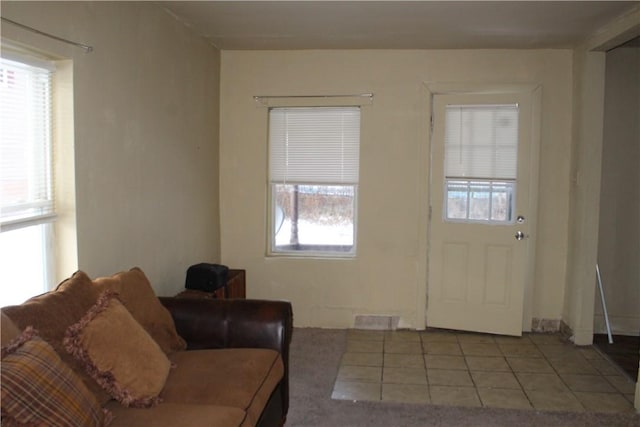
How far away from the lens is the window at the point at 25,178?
2436 millimetres

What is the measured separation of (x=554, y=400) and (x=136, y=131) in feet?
9.59

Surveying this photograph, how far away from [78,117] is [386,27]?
2245 millimetres

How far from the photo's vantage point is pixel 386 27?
13.4ft

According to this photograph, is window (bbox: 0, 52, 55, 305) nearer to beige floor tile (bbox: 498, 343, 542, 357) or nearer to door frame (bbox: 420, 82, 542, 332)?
door frame (bbox: 420, 82, 542, 332)

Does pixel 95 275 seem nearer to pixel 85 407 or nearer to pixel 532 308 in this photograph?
pixel 85 407

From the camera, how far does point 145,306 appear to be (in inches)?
107

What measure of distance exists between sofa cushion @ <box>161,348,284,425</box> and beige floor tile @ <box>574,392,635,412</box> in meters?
1.90

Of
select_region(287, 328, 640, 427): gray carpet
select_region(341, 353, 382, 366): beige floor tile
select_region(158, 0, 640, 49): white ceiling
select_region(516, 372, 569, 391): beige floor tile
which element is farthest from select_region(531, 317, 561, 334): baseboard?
select_region(158, 0, 640, 49): white ceiling

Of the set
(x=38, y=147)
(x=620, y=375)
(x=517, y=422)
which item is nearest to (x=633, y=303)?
(x=620, y=375)

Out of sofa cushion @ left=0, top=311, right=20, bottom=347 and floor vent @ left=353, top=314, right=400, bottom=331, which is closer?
sofa cushion @ left=0, top=311, right=20, bottom=347

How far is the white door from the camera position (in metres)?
4.74

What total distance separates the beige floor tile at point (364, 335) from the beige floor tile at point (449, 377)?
32.0 inches

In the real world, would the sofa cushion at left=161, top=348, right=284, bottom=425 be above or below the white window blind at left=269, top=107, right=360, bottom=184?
below

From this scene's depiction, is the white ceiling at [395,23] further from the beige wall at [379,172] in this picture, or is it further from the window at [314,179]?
the window at [314,179]
